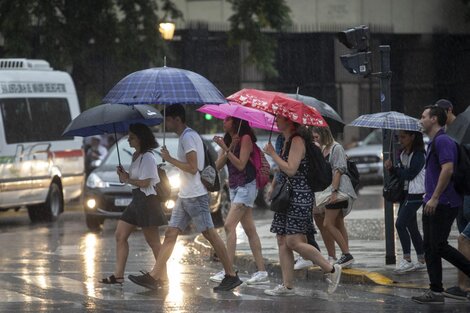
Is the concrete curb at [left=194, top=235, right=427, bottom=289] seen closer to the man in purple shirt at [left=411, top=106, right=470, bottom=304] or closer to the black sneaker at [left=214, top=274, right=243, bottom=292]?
the man in purple shirt at [left=411, top=106, right=470, bottom=304]

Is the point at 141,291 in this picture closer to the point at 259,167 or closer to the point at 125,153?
the point at 259,167

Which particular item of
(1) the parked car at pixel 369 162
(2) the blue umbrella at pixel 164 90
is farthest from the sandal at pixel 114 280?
(1) the parked car at pixel 369 162

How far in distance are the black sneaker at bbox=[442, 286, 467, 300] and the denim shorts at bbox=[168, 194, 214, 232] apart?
7.80ft

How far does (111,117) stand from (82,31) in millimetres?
18189

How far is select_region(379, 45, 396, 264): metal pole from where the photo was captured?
45.3ft

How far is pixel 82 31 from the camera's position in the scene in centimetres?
3088

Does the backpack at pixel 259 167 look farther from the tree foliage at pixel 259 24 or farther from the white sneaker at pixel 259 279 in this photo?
the tree foliage at pixel 259 24

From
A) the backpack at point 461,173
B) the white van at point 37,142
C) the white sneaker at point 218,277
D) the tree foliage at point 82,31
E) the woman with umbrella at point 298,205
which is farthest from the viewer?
the tree foliage at point 82,31

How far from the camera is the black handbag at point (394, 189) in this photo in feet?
44.1

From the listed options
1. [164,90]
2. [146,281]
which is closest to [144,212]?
[146,281]

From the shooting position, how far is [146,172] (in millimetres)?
12688

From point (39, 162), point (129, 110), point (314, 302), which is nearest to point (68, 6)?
point (39, 162)

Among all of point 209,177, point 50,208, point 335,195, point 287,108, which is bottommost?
point 50,208

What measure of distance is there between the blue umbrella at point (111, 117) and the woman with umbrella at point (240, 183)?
2.52 feet
